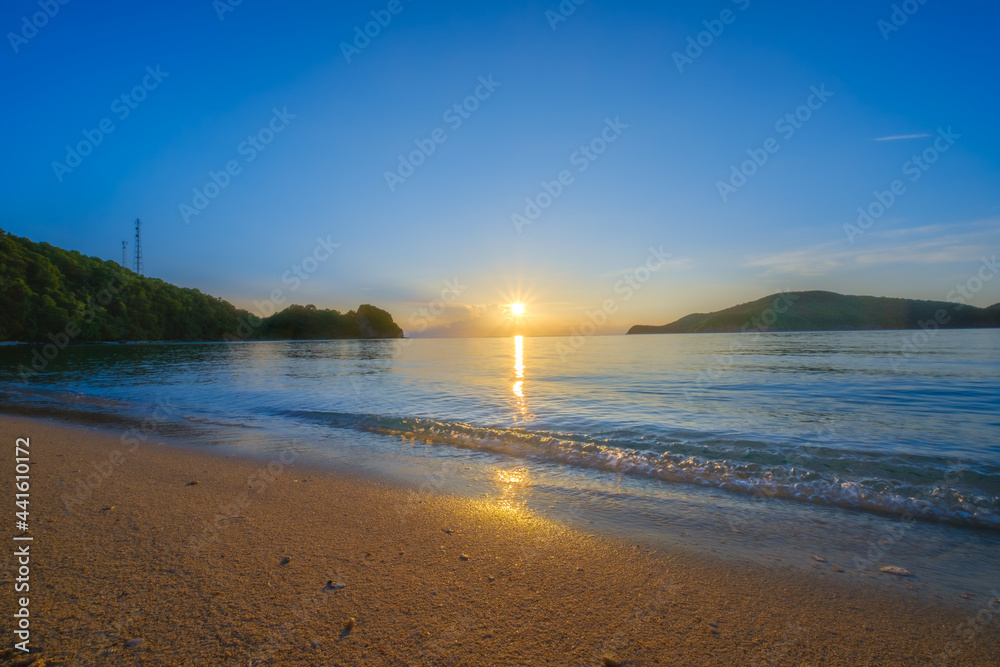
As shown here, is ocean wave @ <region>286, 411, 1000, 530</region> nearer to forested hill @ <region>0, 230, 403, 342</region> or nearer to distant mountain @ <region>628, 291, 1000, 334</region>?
forested hill @ <region>0, 230, 403, 342</region>

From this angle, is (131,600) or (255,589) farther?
(255,589)

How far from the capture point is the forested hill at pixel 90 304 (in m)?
72.4

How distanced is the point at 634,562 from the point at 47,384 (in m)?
28.8

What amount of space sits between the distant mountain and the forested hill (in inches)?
7396

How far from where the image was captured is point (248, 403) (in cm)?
1617

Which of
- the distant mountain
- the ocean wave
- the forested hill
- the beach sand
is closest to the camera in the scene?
the beach sand

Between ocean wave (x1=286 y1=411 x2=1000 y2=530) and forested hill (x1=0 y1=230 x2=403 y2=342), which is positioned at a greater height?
forested hill (x1=0 y1=230 x2=403 y2=342)

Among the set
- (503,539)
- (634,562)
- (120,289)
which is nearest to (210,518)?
(503,539)

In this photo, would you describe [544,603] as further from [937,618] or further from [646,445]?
[646,445]

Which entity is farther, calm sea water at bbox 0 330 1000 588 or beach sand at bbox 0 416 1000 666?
calm sea water at bbox 0 330 1000 588

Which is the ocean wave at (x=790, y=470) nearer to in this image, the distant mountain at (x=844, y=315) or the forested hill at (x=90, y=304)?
the forested hill at (x=90, y=304)

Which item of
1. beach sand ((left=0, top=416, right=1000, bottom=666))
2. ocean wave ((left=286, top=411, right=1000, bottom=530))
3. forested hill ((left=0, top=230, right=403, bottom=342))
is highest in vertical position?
forested hill ((left=0, top=230, right=403, bottom=342))

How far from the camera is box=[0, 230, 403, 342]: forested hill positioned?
Answer: 7244cm

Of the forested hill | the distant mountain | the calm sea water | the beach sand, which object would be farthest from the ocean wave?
the distant mountain
